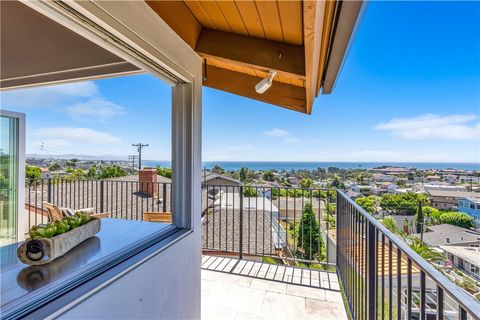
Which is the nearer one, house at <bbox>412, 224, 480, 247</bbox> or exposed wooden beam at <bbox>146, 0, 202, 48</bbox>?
exposed wooden beam at <bbox>146, 0, 202, 48</bbox>

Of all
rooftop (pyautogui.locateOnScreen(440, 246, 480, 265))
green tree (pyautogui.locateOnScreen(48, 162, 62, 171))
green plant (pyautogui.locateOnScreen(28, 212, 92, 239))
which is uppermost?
green tree (pyautogui.locateOnScreen(48, 162, 62, 171))

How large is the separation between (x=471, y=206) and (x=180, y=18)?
4201mm

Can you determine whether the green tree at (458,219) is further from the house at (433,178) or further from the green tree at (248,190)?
the green tree at (248,190)

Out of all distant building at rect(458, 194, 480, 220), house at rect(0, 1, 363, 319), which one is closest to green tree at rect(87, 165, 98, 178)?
house at rect(0, 1, 363, 319)

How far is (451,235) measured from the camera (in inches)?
111

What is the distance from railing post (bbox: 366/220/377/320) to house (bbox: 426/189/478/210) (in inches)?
121

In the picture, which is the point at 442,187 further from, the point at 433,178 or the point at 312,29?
the point at 312,29

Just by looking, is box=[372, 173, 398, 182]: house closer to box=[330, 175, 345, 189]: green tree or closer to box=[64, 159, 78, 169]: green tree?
box=[330, 175, 345, 189]: green tree

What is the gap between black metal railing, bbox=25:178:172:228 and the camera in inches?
105

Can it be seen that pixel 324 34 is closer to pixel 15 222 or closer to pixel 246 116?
pixel 15 222

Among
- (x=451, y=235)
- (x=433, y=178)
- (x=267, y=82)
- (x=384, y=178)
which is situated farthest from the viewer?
(x=384, y=178)

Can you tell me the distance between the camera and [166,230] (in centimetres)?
183

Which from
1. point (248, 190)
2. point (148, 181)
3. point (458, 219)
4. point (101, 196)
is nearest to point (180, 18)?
point (148, 181)

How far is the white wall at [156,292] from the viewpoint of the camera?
1073 mm
